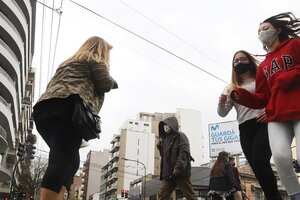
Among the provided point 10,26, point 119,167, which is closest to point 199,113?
point 119,167

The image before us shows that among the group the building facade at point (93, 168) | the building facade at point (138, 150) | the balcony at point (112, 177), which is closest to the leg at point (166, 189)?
the building facade at point (138, 150)

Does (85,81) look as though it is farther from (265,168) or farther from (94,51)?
(265,168)

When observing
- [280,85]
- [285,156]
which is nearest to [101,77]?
[280,85]

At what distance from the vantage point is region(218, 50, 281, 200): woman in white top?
131 inches

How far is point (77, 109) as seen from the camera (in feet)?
9.36

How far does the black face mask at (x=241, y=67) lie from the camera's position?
4.14m

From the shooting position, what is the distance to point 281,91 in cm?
284

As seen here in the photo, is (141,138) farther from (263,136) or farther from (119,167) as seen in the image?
(263,136)

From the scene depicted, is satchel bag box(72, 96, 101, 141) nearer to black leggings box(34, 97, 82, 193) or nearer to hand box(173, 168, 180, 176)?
black leggings box(34, 97, 82, 193)

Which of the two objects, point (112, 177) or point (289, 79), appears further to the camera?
point (112, 177)

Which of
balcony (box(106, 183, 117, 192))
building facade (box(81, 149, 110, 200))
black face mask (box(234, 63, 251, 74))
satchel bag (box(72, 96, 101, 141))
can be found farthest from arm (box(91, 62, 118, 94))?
building facade (box(81, 149, 110, 200))

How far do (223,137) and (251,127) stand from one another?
35.7m

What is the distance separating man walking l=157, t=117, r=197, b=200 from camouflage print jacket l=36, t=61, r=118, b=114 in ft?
8.25

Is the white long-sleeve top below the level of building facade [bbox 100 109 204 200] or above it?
below
